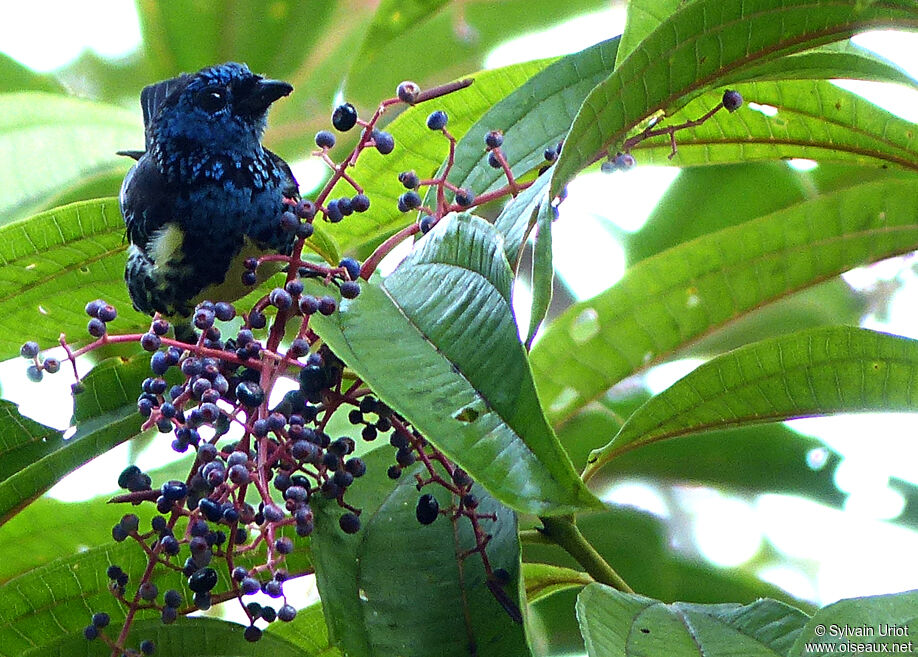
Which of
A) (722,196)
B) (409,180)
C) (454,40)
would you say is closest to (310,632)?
(409,180)

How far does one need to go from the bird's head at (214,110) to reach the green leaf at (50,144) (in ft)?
0.52

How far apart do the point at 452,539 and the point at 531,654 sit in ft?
0.62

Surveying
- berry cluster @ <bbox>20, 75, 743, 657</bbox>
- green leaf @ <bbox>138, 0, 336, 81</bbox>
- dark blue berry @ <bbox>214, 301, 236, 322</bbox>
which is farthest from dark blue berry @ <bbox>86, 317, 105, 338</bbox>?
green leaf @ <bbox>138, 0, 336, 81</bbox>

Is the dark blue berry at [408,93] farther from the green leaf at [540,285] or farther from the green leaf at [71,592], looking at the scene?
the green leaf at [71,592]

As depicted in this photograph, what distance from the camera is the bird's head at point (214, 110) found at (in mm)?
1712

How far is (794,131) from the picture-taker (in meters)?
1.53

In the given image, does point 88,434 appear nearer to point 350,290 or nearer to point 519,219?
point 350,290

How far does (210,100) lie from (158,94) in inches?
5.1

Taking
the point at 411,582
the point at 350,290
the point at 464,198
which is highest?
the point at 464,198

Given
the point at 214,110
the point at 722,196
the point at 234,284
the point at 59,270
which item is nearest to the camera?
the point at 59,270

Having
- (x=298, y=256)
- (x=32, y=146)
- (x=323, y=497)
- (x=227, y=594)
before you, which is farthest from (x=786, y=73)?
(x=32, y=146)

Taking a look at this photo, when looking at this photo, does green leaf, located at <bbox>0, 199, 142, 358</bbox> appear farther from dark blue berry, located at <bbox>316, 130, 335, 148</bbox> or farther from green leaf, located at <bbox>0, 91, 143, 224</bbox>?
dark blue berry, located at <bbox>316, 130, 335, 148</bbox>

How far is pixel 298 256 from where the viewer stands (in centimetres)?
110

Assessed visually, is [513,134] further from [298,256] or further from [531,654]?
[531,654]
